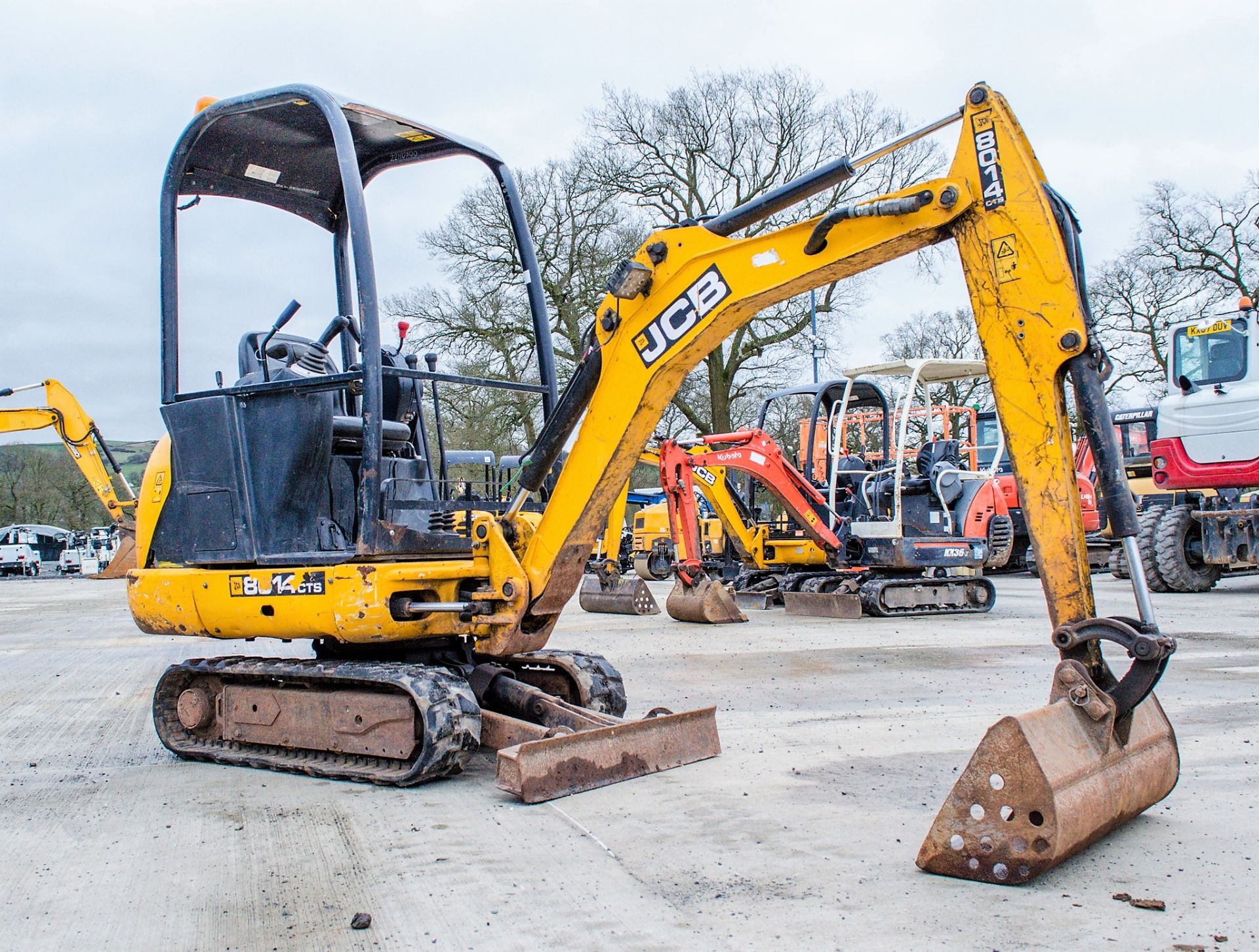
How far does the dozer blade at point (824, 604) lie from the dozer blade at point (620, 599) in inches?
68.0

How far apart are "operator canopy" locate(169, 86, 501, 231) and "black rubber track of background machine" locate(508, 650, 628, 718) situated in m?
2.73

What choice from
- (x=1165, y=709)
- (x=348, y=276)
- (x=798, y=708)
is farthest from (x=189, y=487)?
(x=1165, y=709)

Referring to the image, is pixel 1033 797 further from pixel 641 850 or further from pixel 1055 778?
pixel 641 850

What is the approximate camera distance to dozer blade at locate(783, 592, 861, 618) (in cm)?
1272

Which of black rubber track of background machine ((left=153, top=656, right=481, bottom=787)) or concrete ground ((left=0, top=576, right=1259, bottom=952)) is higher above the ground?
black rubber track of background machine ((left=153, top=656, right=481, bottom=787))

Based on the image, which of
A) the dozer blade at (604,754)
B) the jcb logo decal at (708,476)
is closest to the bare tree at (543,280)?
the jcb logo decal at (708,476)

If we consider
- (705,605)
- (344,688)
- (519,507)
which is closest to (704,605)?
(705,605)

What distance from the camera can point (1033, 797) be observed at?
3330 mm

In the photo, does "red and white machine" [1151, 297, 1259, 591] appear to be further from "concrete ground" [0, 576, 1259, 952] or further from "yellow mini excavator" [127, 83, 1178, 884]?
"yellow mini excavator" [127, 83, 1178, 884]

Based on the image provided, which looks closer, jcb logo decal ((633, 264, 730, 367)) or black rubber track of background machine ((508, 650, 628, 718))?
jcb logo decal ((633, 264, 730, 367))

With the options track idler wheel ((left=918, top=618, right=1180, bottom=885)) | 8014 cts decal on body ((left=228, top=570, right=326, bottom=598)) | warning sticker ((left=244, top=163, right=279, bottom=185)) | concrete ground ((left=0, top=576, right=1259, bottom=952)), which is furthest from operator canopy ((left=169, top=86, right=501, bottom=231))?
track idler wheel ((left=918, top=618, right=1180, bottom=885))

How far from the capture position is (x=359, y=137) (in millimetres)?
5871

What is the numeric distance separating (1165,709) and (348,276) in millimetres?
5530

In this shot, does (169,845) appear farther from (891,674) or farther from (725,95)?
(725,95)
